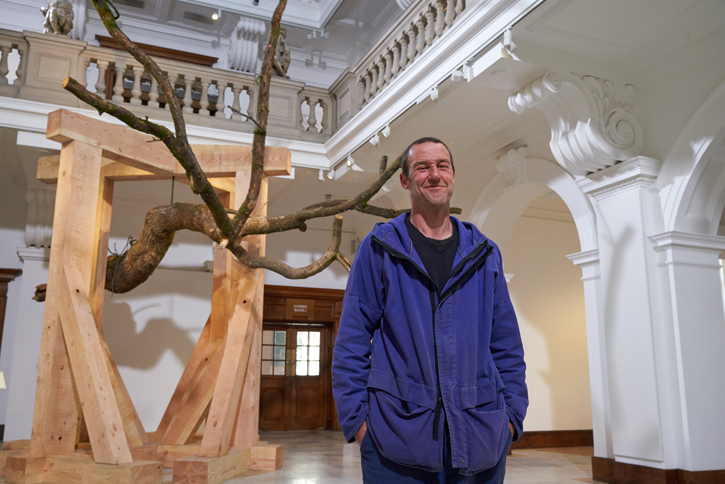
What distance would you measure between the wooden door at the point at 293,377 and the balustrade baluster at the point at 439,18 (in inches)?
245

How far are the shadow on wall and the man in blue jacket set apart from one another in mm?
8119

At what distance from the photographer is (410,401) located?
1564mm

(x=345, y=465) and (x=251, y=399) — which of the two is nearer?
(x=251, y=399)

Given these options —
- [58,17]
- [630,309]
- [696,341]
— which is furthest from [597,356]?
[58,17]

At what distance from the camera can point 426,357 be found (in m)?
1.59

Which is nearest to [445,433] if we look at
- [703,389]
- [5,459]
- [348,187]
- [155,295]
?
[703,389]

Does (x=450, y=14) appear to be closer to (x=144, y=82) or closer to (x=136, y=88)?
(x=136, y=88)

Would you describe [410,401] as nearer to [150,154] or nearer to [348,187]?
[150,154]

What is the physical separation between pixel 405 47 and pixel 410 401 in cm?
571

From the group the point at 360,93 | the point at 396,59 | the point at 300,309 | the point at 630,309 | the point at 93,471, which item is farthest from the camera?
the point at 300,309

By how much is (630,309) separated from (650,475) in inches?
49.6

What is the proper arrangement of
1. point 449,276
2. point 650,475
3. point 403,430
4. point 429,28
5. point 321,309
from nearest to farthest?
point 403,430 < point 449,276 < point 650,475 < point 429,28 < point 321,309

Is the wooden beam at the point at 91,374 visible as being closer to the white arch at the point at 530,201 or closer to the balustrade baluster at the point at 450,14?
the balustrade baluster at the point at 450,14

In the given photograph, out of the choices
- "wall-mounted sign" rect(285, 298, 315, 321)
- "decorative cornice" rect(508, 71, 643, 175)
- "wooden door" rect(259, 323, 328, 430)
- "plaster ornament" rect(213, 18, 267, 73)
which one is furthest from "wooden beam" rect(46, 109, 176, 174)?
"wooden door" rect(259, 323, 328, 430)
